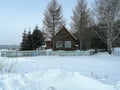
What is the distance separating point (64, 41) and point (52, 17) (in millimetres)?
5570

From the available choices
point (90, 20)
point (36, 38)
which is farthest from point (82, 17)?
point (36, 38)

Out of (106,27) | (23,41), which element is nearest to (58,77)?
(106,27)

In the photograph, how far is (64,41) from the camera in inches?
1533

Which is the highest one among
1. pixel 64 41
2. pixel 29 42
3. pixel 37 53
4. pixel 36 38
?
pixel 36 38

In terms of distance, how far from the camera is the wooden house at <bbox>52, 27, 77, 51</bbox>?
38.5m

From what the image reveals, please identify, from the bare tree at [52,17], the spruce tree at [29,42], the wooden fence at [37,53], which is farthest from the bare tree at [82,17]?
the spruce tree at [29,42]

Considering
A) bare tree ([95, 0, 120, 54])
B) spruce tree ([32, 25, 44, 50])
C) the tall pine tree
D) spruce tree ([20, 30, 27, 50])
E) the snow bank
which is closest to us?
the snow bank

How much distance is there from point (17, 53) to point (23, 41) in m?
9.85

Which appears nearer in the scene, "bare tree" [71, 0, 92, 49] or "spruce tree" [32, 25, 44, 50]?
"spruce tree" [32, 25, 44, 50]

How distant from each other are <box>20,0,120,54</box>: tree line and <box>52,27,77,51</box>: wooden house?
1.89 m

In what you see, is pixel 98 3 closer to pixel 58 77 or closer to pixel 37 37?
pixel 37 37

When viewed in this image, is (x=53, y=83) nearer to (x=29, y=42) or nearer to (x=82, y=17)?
(x=29, y=42)

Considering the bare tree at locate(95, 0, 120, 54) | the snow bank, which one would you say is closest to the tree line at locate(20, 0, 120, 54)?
the bare tree at locate(95, 0, 120, 54)

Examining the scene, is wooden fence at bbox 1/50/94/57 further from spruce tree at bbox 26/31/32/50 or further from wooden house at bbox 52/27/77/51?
wooden house at bbox 52/27/77/51
